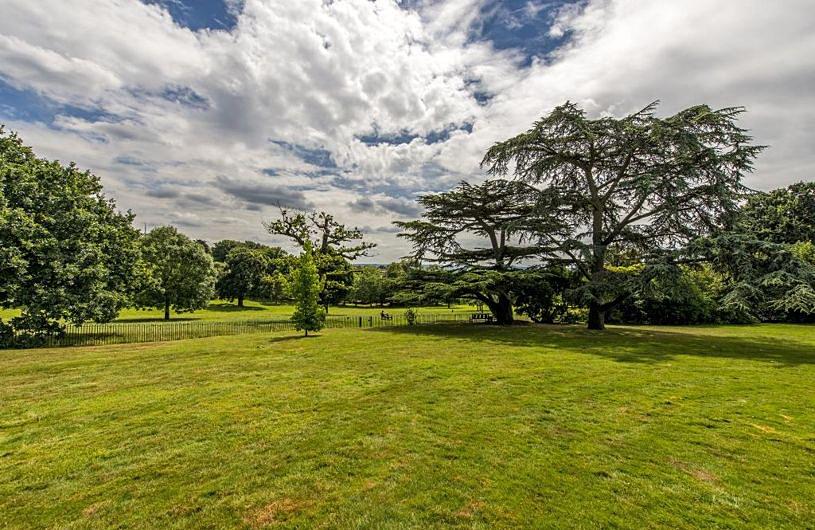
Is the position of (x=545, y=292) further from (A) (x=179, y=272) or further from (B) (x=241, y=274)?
(B) (x=241, y=274)

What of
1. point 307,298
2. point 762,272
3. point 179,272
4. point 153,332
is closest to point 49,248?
point 153,332

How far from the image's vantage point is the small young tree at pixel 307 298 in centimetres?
2205

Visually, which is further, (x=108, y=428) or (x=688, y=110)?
(x=688, y=110)

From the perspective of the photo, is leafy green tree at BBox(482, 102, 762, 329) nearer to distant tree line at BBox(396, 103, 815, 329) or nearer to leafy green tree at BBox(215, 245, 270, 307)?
distant tree line at BBox(396, 103, 815, 329)

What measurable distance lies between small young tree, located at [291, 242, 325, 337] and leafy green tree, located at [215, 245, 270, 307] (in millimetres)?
38204

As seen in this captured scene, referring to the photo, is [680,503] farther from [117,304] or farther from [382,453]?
[117,304]

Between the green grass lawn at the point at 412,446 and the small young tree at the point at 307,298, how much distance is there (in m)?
9.73

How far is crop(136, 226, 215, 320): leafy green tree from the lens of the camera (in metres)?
35.1

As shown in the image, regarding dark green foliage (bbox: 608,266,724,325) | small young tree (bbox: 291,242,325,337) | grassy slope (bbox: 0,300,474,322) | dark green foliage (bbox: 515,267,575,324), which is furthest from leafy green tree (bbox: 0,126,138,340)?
dark green foliage (bbox: 608,266,724,325)

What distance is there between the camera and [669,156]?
2002cm

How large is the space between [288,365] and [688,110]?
23.4 m

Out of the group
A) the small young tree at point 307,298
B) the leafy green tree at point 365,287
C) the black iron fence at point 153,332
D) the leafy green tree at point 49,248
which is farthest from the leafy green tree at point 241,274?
the small young tree at point 307,298

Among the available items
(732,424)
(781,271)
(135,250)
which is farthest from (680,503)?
(135,250)

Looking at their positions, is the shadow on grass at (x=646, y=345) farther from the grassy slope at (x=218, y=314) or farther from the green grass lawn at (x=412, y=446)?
the grassy slope at (x=218, y=314)
